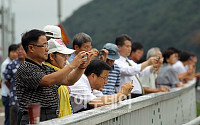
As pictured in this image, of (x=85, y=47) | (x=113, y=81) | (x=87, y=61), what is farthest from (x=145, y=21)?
(x=87, y=61)

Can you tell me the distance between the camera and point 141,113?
734 centimetres

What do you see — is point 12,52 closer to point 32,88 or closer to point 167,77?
point 167,77

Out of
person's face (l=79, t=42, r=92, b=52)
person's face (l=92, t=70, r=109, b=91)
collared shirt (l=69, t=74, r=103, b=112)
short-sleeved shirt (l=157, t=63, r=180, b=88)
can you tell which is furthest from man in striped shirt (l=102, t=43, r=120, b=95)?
short-sleeved shirt (l=157, t=63, r=180, b=88)

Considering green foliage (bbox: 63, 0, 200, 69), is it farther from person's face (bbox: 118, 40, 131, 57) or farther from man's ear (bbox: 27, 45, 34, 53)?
man's ear (bbox: 27, 45, 34, 53)

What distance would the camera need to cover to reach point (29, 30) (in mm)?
5812

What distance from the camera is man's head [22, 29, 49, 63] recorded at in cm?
570

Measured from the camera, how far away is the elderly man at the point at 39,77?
17.8ft

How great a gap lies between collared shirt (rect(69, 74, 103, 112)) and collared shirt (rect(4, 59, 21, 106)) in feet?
13.5

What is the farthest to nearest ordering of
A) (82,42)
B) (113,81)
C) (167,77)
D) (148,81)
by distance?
(167,77)
(148,81)
(113,81)
(82,42)

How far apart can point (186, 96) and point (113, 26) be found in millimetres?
61999

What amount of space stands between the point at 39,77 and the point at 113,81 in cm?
294

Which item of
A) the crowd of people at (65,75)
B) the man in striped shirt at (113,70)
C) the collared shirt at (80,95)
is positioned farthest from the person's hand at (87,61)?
the man in striped shirt at (113,70)

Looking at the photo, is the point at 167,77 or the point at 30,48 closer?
the point at 30,48

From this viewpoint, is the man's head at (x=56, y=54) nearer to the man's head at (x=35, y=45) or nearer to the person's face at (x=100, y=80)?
the man's head at (x=35, y=45)
